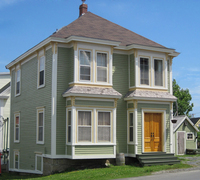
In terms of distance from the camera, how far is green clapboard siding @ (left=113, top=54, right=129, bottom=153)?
1995 centimetres

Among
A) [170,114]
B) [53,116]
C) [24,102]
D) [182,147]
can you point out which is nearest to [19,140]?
[24,102]

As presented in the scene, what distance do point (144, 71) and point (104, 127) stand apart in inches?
173

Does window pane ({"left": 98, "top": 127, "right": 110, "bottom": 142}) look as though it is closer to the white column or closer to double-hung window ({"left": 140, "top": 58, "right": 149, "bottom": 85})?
the white column

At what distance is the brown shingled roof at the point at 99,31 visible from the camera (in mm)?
20234

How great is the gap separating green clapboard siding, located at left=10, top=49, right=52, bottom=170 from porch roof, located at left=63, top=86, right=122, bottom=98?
5.42ft

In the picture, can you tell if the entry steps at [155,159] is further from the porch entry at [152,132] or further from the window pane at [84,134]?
the window pane at [84,134]

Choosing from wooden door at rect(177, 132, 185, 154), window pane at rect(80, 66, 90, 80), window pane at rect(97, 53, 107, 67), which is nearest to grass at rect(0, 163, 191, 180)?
window pane at rect(80, 66, 90, 80)

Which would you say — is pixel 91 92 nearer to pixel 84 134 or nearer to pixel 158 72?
pixel 84 134

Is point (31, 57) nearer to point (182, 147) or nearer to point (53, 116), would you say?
point (53, 116)

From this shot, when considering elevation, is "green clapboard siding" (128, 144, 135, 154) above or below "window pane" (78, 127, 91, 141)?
below

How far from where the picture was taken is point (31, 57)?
2253cm

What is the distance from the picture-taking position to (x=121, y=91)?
20.4m

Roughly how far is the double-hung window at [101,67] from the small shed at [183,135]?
1156 cm

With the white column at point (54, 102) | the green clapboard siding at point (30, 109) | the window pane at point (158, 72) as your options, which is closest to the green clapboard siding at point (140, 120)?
the window pane at point (158, 72)
